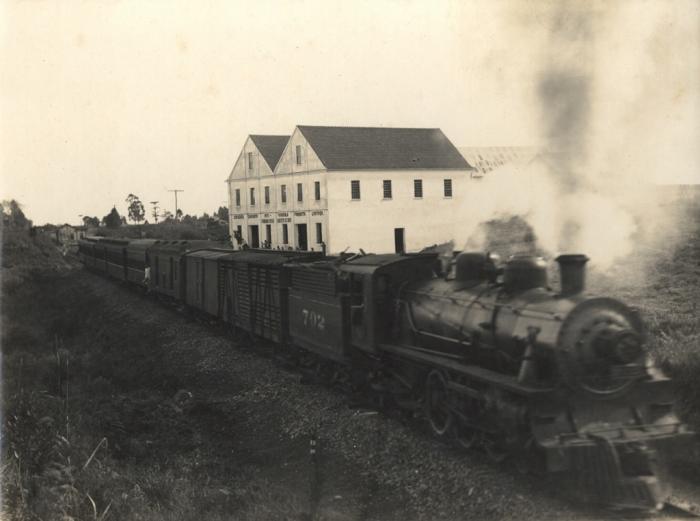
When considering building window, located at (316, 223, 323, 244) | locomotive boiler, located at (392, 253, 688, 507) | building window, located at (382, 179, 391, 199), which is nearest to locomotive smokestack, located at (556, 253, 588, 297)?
locomotive boiler, located at (392, 253, 688, 507)

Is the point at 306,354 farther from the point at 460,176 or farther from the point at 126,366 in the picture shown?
the point at 460,176

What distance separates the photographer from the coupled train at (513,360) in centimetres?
703

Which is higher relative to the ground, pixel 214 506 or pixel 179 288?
pixel 179 288

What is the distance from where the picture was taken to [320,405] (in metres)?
11.8

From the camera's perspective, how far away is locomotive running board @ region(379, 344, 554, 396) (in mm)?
7141

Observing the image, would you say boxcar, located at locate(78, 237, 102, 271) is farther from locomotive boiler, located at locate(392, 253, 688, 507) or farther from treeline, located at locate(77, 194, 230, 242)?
locomotive boiler, located at locate(392, 253, 688, 507)

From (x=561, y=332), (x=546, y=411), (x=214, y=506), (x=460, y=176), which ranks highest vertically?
(x=460, y=176)

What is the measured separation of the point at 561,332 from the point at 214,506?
475 cm

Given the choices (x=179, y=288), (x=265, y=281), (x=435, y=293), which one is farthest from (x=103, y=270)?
(x=435, y=293)

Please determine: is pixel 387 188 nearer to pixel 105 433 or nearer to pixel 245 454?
pixel 105 433

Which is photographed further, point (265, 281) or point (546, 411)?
point (265, 281)

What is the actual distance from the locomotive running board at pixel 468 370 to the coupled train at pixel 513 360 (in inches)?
0.9

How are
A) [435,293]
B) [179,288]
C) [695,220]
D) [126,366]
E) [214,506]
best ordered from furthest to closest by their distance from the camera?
[695,220] → [179,288] → [126,366] → [435,293] → [214,506]

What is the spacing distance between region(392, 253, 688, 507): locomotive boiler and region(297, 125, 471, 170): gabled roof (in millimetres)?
30608
